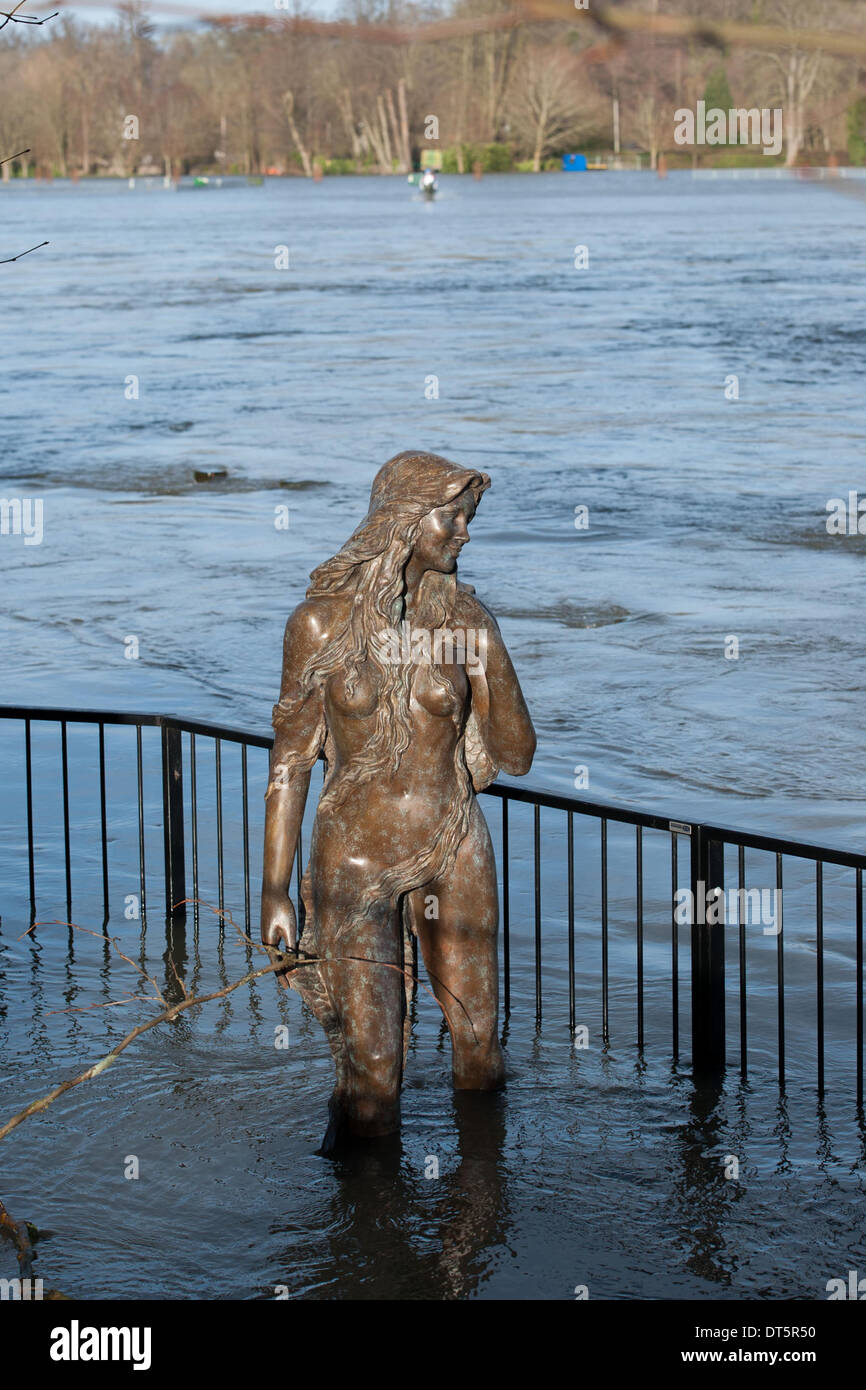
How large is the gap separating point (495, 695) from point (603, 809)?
83cm

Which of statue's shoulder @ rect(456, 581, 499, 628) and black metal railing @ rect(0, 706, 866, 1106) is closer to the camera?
statue's shoulder @ rect(456, 581, 499, 628)

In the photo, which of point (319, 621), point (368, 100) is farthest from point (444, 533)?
point (368, 100)

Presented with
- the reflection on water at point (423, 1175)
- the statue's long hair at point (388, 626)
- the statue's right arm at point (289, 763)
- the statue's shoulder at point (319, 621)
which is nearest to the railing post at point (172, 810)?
the reflection on water at point (423, 1175)

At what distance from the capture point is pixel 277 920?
4746 mm

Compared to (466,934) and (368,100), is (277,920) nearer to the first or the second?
(466,934)

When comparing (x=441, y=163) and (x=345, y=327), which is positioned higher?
(x=441, y=163)

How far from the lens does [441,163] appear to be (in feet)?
516

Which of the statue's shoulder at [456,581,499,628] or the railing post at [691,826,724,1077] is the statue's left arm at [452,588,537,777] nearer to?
the statue's shoulder at [456,581,499,628]

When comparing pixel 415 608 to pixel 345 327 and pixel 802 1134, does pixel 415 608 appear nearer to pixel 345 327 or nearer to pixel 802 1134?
pixel 802 1134

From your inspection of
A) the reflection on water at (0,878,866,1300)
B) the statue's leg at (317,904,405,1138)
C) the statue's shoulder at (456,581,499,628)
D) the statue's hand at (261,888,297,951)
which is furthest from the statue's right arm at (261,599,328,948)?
the reflection on water at (0,878,866,1300)

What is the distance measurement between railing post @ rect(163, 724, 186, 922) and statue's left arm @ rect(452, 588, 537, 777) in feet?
7.24

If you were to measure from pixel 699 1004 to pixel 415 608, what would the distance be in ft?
5.85

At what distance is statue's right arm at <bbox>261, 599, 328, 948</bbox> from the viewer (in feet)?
15.2
